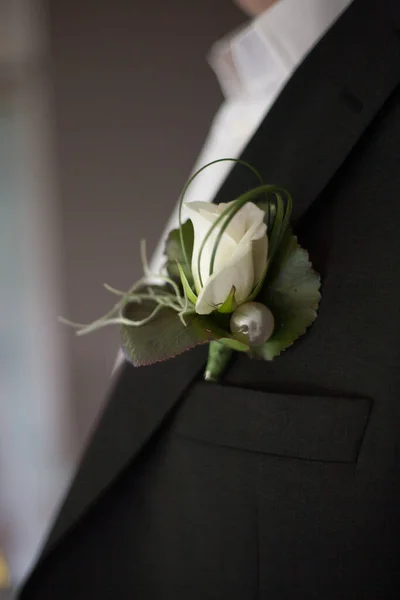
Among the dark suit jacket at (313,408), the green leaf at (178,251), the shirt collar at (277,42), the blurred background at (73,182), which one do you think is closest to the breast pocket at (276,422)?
the dark suit jacket at (313,408)

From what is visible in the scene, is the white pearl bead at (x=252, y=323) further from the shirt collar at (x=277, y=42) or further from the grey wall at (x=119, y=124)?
the grey wall at (x=119, y=124)

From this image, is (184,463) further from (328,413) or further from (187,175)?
(187,175)

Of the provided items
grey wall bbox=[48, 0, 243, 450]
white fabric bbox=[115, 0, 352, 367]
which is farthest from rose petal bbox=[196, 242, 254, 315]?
grey wall bbox=[48, 0, 243, 450]

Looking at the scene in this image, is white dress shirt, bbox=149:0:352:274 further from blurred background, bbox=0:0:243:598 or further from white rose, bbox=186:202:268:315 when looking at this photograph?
blurred background, bbox=0:0:243:598

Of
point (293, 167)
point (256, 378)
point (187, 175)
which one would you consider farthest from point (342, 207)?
point (187, 175)

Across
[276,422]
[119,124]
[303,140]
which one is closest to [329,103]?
[303,140]

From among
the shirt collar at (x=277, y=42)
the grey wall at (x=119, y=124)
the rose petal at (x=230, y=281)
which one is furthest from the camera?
the grey wall at (x=119, y=124)

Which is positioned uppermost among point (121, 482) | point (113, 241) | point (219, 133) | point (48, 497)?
point (219, 133)
